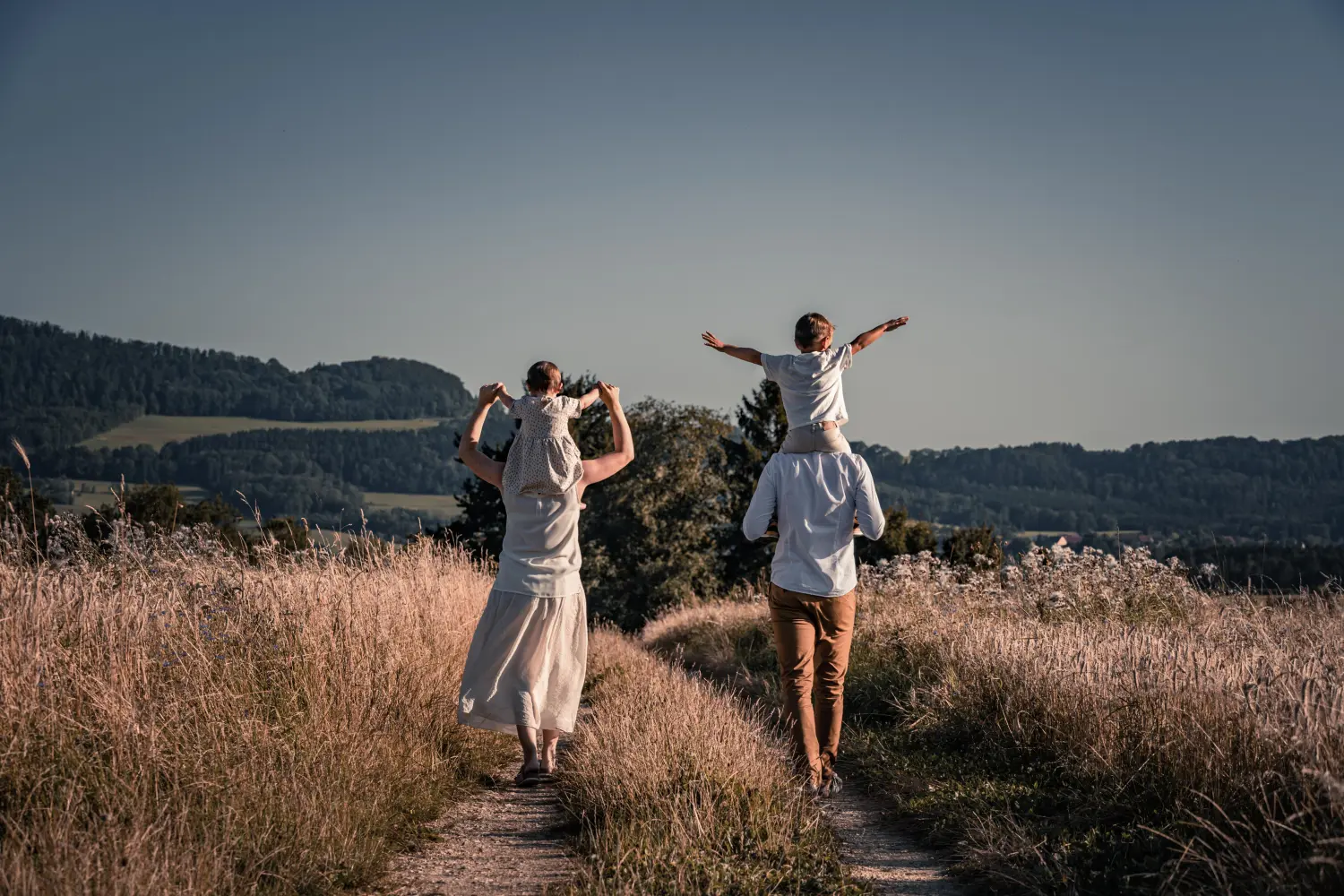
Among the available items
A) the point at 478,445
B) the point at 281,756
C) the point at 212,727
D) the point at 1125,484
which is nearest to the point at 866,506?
the point at 478,445

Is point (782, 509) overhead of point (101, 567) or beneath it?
overhead

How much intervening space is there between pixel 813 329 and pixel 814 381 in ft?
1.11

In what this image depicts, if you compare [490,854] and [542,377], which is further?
[542,377]

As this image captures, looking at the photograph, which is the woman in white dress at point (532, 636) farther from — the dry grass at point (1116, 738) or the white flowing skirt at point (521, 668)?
the dry grass at point (1116, 738)

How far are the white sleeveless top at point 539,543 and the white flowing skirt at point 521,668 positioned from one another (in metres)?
0.08

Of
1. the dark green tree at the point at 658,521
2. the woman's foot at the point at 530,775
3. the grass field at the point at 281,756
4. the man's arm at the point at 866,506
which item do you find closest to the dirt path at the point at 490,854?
the grass field at the point at 281,756

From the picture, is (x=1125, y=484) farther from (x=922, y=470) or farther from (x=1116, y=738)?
(x=1116, y=738)

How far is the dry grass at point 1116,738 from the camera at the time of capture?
3834mm

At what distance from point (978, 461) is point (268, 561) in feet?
505

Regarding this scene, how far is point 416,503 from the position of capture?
144 metres

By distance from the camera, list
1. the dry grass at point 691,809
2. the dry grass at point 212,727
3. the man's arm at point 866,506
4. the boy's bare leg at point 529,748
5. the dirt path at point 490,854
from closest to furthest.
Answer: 1. the dry grass at point 212,727
2. the dry grass at point 691,809
3. the dirt path at point 490,854
4. the man's arm at point 866,506
5. the boy's bare leg at point 529,748

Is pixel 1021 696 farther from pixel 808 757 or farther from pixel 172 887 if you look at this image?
pixel 172 887

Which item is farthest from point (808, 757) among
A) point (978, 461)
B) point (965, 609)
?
point (978, 461)

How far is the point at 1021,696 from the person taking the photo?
631cm
